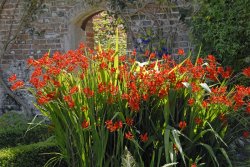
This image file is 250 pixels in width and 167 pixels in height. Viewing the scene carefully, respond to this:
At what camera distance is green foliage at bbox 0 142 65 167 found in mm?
4782

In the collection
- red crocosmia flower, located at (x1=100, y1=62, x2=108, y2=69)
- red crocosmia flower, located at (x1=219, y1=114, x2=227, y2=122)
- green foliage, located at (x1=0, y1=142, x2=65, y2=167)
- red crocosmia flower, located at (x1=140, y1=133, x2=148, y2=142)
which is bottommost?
green foliage, located at (x1=0, y1=142, x2=65, y2=167)

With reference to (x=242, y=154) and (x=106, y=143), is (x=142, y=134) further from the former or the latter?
(x=242, y=154)

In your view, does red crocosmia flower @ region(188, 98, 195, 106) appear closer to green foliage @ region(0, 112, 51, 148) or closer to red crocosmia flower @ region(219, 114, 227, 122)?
red crocosmia flower @ region(219, 114, 227, 122)

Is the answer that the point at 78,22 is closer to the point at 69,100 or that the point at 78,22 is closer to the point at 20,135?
the point at 20,135

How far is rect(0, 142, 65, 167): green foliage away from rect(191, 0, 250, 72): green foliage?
241 centimetres

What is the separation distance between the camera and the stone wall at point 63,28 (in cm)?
759

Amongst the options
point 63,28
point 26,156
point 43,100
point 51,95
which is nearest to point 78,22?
point 63,28

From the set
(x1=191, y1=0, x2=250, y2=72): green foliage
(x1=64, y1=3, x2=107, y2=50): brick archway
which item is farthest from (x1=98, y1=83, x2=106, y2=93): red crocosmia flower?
(x1=64, y1=3, x2=107, y2=50): brick archway

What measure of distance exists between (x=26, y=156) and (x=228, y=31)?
286 centimetres

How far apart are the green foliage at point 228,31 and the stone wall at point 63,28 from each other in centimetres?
105

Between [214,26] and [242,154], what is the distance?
2.16 metres

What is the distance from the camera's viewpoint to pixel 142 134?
4.07m

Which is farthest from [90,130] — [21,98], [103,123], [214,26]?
[21,98]

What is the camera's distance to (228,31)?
615cm
